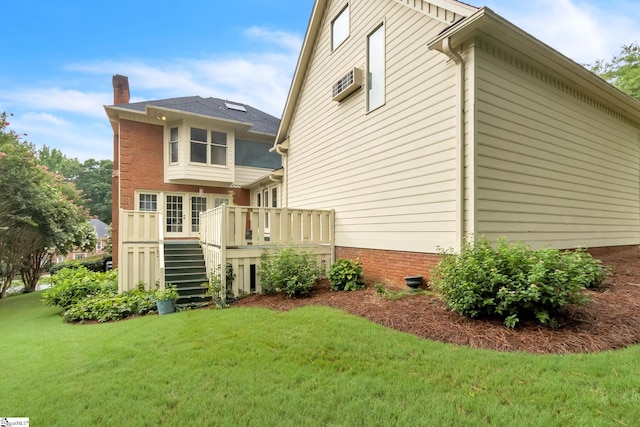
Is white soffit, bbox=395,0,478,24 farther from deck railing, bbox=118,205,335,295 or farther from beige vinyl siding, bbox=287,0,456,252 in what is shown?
deck railing, bbox=118,205,335,295

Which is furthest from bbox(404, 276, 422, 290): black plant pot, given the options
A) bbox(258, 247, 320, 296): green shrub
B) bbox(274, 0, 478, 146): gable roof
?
bbox(274, 0, 478, 146): gable roof

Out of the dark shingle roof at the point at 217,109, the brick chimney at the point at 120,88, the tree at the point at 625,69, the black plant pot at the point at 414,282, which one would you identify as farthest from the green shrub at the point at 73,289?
the tree at the point at 625,69

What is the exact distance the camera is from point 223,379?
288 centimetres

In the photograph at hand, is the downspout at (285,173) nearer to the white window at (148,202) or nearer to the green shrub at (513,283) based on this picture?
the white window at (148,202)

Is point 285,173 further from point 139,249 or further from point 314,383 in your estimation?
point 314,383

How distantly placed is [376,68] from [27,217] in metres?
13.8

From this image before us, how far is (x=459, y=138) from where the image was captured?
16.6 ft

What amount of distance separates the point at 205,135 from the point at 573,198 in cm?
1370

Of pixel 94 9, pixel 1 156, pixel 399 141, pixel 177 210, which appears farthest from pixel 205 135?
pixel 399 141

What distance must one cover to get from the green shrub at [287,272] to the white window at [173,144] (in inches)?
359

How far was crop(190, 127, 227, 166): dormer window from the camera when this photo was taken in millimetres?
13773

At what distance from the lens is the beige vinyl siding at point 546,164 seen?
523cm

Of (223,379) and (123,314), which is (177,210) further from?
(223,379)

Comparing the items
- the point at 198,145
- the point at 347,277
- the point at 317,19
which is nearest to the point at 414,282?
the point at 347,277
